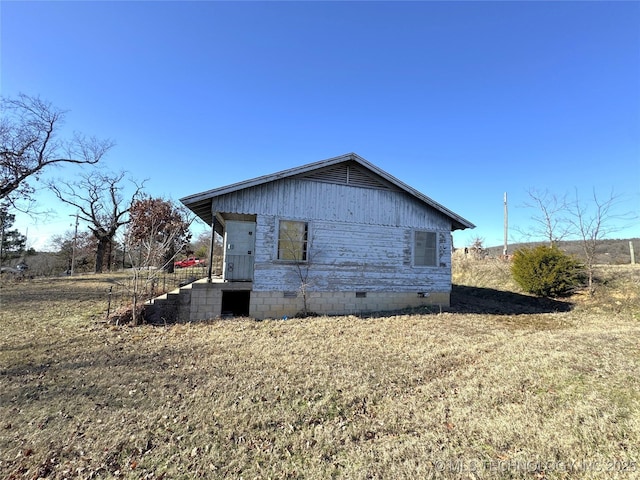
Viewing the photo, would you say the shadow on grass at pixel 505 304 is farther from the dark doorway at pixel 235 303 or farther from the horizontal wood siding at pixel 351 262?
the dark doorway at pixel 235 303

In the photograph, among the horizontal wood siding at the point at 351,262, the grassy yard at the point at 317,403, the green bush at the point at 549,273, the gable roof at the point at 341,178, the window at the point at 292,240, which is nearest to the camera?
the grassy yard at the point at 317,403

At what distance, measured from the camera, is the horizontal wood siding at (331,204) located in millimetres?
9586

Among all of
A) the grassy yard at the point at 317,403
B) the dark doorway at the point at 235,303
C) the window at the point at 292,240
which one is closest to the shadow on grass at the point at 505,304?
the grassy yard at the point at 317,403

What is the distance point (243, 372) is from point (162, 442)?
1870mm

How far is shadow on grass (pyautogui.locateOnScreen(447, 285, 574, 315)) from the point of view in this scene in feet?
36.8

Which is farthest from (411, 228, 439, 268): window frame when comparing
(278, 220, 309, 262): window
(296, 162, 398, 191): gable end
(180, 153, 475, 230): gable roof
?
(278, 220, 309, 262): window

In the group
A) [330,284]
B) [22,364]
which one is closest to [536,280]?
[330,284]

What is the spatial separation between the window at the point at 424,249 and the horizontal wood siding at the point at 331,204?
34cm

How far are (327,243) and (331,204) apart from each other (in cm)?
129

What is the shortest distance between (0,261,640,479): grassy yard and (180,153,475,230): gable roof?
4022 mm

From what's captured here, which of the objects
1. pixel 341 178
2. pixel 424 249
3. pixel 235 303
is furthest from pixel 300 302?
pixel 424 249

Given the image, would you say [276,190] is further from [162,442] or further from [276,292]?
[162,442]

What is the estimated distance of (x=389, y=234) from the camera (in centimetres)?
1090

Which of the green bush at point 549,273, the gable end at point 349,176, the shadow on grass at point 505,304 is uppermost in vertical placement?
the gable end at point 349,176
